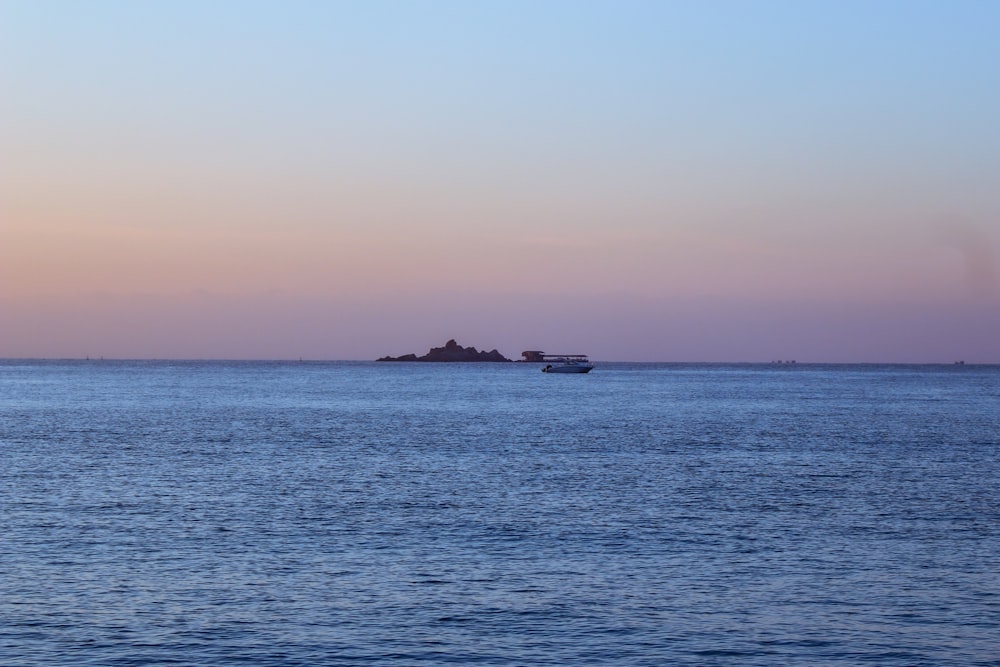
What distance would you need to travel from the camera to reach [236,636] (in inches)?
954

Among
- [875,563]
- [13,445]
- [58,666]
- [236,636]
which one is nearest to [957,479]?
[875,563]

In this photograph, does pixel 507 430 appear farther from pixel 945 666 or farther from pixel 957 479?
pixel 945 666

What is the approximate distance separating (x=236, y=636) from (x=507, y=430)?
208 feet

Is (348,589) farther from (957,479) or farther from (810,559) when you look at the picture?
(957,479)

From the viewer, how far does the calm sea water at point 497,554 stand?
23.9 metres

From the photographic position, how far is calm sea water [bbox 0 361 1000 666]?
23875 mm

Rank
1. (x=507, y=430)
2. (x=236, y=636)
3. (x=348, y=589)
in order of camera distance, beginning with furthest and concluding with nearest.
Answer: (x=507, y=430) → (x=348, y=589) → (x=236, y=636)

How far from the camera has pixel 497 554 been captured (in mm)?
32906

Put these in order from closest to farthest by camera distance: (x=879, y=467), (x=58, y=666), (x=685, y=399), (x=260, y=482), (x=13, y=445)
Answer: (x=58, y=666) < (x=260, y=482) < (x=879, y=467) < (x=13, y=445) < (x=685, y=399)

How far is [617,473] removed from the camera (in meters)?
55.0

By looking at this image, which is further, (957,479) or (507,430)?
(507,430)

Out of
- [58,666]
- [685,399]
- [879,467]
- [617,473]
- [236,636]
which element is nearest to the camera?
[58,666]

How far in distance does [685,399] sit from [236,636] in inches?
5102

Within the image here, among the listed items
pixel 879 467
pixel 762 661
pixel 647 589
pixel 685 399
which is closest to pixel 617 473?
pixel 879 467
